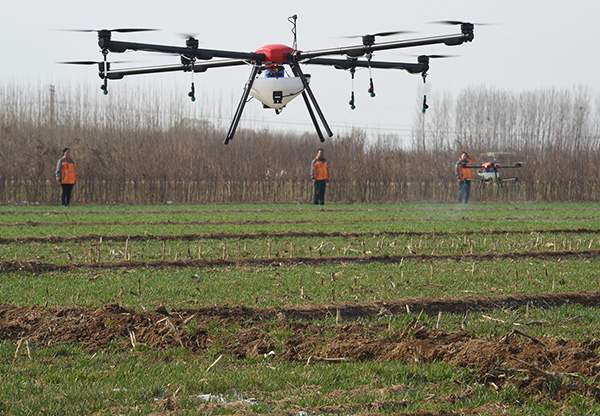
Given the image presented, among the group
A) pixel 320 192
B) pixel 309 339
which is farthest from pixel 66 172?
pixel 309 339

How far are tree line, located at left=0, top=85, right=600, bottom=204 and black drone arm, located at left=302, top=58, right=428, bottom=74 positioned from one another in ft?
70.3

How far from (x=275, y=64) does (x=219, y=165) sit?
72.1 ft

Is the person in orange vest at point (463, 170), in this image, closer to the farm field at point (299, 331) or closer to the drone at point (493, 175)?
the drone at point (493, 175)

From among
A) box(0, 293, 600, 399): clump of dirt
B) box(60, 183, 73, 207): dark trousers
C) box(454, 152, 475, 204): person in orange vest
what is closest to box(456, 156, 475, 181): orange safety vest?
box(454, 152, 475, 204): person in orange vest

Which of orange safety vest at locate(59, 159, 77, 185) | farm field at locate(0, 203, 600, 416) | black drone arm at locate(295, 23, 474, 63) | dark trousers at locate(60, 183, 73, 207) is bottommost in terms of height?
farm field at locate(0, 203, 600, 416)

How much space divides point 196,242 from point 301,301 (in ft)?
22.8

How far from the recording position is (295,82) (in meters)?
11.7

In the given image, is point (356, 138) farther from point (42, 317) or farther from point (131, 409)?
point (131, 409)

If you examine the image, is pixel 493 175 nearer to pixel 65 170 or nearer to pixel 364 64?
pixel 65 170

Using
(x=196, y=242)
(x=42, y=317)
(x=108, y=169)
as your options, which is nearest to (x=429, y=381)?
(x=42, y=317)

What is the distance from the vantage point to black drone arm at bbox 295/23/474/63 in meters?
10.1

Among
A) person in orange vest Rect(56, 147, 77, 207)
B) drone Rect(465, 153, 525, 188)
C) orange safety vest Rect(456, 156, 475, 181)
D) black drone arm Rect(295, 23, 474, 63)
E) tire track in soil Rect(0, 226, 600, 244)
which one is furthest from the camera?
drone Rect(465, 153, 525, 188)

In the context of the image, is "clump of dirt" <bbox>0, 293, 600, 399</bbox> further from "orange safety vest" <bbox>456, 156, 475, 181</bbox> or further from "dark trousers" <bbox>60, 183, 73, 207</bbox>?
"orange safety vest" <bbox>456, 156, 475, 181</bbox>

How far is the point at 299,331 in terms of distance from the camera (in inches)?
272
